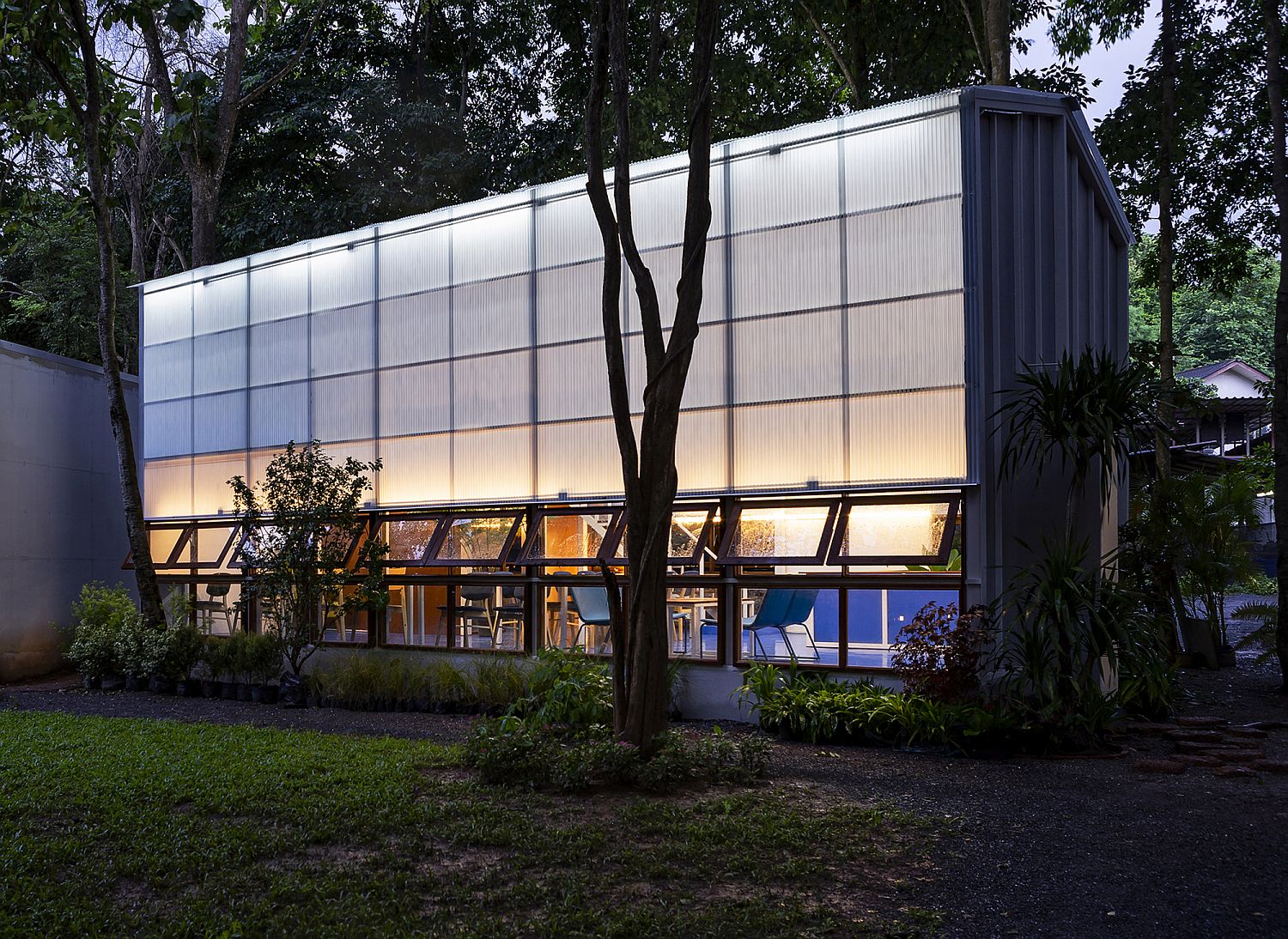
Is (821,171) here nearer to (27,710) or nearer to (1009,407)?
(1009,407)

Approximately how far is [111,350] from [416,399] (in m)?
3.89

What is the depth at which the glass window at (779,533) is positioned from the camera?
8969 mm

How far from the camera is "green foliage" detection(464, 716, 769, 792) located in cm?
613

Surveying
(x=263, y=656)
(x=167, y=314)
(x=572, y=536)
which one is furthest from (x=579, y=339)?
(x=167, y=314)

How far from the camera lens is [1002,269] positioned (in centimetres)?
866

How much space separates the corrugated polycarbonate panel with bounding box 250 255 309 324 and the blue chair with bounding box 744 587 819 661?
6470 mm

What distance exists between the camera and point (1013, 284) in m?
8.69

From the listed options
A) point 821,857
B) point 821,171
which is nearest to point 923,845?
point 821,857

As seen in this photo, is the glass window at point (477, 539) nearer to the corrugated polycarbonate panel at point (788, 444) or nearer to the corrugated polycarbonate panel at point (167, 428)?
the corrugated polycarbonate panel at point (788, 444)

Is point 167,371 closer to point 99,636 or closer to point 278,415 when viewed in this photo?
point 278,415

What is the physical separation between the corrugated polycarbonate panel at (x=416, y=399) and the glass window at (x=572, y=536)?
160 centimetres

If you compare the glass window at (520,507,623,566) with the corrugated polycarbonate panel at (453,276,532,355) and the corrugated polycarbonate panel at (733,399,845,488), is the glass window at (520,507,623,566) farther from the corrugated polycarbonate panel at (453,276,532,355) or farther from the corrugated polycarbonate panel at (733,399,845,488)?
the corrugated polycarbonate panel at (453,276,532,355)

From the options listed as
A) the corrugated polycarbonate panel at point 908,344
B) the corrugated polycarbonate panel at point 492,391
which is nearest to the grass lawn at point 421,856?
the corrugated polycarbonate panel at point 908,344

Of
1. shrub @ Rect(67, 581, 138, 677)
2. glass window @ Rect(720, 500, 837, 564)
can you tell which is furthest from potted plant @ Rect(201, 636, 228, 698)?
glass window @ Rect(720, 500, 837, 564)
